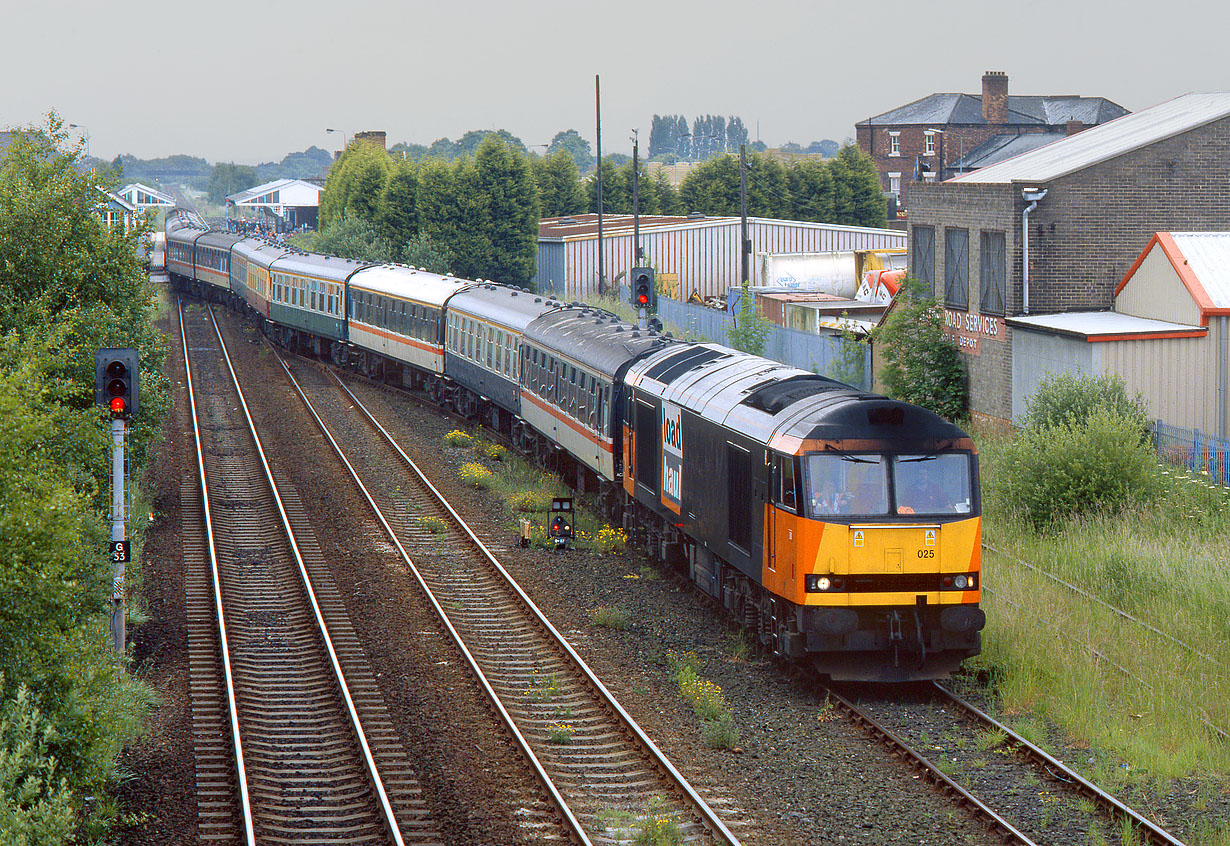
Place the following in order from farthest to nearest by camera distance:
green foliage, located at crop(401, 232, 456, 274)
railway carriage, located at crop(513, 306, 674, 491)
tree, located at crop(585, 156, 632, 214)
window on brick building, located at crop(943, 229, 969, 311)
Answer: tree, located at crop(585, 156, 632, 214)
green foliage, located at crop(401, 232, 456, 274)
window on brick building, located at crop(943, 229, 969, 311)
railway carriage, located at crop(513, 306, 674, 491)

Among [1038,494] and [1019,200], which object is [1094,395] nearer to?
[1038,494]

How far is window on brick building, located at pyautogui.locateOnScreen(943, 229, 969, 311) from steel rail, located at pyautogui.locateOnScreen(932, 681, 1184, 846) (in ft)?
56.0

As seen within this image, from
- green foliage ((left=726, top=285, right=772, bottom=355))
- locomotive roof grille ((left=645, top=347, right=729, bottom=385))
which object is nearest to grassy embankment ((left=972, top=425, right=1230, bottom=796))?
locomotive roof grille ((left=645, top=347, right=729, bottom=385))

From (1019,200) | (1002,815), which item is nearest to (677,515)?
(1002,815)

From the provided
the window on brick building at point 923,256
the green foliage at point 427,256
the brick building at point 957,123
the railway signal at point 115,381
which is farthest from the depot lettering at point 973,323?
the brick building at point 957,123

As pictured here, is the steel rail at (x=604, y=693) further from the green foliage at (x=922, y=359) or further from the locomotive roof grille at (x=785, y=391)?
the green foliage at (x=922, y=359)

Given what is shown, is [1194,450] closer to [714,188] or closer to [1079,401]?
[1079,401]

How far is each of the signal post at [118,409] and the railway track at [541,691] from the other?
3.81m

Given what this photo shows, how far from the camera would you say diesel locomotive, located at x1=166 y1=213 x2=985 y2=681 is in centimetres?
1323

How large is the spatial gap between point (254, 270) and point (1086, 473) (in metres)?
40.0

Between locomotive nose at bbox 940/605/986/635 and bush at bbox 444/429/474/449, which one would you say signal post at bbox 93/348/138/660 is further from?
bush at bbox 444/429/474/449

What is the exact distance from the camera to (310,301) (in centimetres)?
4575

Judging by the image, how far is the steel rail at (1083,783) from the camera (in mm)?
9969

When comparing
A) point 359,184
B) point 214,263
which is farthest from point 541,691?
point 359,184
